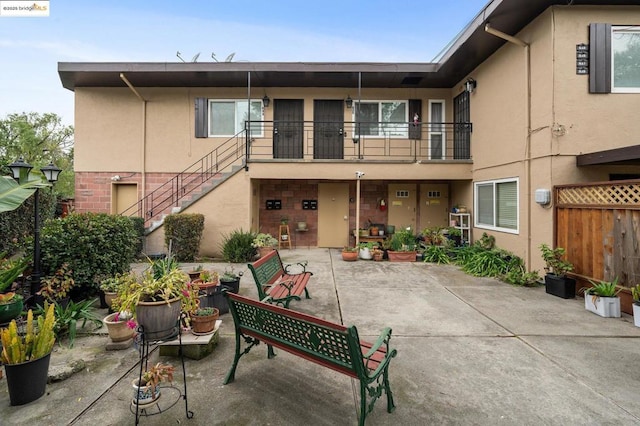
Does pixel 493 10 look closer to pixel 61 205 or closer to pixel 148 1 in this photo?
pixel 148 1

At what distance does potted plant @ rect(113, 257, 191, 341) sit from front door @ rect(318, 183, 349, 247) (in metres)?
8.62

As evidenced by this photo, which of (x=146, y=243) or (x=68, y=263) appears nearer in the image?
(x=68, y=263)

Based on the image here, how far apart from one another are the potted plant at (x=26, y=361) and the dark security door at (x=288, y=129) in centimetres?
902

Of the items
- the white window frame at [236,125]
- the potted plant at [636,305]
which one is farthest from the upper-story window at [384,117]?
the potted plant at [636,305]

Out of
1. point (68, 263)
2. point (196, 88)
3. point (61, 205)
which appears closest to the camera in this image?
point (68, 263)

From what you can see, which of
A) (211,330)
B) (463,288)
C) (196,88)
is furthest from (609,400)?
(196,88)

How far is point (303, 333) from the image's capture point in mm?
2432

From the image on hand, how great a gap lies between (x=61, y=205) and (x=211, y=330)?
1365 cm

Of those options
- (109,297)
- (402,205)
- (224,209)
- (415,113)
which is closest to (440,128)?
(415,113)

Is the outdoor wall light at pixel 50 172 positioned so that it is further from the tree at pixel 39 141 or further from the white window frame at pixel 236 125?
the tree at pixel 39 141

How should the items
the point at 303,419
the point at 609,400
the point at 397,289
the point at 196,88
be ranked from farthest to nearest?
the point at 196,88
the point at 397,289
the point at 609,400
the point at 303,419

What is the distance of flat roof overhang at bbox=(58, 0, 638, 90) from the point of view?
9.00 metres

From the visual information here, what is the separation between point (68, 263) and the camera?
4707 millimetres

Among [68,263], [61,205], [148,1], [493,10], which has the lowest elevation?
[68,263]
